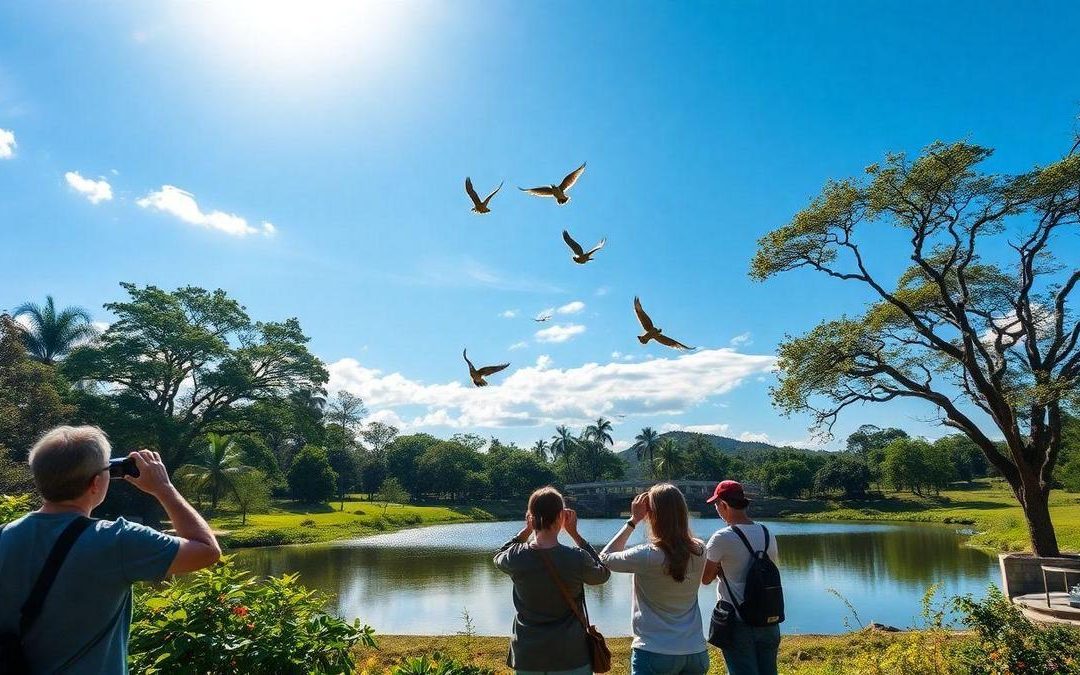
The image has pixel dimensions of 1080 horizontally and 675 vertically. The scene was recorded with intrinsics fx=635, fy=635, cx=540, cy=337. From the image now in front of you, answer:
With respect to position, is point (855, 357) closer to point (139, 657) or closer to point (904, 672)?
point (904, 672)

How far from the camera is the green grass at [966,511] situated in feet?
88.1

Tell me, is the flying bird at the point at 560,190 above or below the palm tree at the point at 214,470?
above

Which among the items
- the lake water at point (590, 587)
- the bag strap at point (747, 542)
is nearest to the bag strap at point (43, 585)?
the bag strap at point (747, 542)

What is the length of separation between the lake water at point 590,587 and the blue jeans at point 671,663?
5.47m

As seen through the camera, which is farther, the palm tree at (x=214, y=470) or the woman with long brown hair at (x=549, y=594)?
the palm tree at (x=214, y=470)

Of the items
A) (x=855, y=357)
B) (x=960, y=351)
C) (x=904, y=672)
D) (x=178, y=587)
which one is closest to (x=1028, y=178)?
(x=960, y=351)

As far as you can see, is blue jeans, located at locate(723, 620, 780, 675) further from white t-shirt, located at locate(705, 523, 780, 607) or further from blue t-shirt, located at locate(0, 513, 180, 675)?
blue t-shirt, located at locate(0, 513, 180, 675)

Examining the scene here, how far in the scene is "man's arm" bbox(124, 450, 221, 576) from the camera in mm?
1868

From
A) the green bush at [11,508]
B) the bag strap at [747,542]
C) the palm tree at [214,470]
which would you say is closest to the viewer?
the bag strap at [747,542]

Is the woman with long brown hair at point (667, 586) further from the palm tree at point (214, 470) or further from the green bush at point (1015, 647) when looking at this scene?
the palm tree at point (214, 470)

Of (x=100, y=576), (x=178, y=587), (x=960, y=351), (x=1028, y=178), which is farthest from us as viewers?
(x=960, y=351)

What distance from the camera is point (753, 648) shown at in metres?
3.36

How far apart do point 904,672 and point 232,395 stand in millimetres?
27522

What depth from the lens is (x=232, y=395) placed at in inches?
1064
